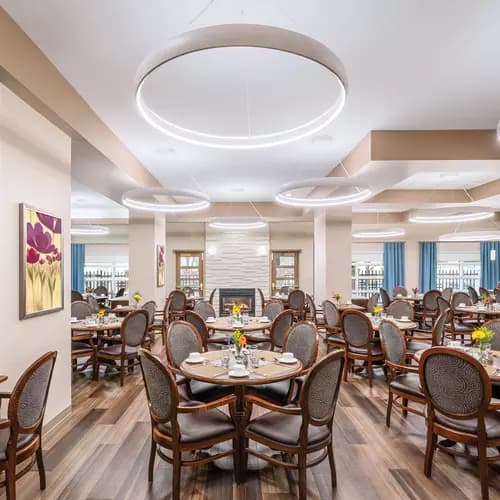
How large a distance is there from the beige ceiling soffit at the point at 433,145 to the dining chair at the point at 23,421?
399 centimetres

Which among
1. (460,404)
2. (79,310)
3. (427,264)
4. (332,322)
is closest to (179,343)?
(460,404)

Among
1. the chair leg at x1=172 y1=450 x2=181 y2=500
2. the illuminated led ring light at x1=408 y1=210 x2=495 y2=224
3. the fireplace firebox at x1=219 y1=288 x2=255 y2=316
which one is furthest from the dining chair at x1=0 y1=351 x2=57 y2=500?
the fireplace firebox at x1=219 y1=288 x2=255 y2=316

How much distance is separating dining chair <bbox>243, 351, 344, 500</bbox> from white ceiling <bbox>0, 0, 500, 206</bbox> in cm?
213

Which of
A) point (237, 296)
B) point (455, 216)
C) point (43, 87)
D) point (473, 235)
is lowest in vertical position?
point (237, 296)

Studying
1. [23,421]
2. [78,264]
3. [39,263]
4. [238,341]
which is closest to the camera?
[23,421]

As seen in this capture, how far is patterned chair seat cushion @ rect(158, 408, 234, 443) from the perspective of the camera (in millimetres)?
2512

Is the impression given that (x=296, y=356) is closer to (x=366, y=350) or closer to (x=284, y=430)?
(x=284, y=430)

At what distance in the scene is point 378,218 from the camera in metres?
11.2

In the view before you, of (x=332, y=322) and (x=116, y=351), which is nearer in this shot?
(x=116, y=351)

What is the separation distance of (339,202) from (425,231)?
27.7 ft

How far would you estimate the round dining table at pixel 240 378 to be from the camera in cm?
276

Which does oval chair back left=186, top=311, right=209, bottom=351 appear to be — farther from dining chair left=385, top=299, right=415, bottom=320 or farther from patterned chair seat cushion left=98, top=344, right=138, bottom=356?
dining chair left=385, top=299, right=415, bottom=320

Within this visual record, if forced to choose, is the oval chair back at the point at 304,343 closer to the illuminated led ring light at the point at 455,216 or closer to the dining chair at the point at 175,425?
the dining chair at the point at 175,425

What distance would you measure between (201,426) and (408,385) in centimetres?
193
